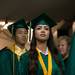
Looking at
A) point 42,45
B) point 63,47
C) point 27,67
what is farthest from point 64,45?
point 27,67

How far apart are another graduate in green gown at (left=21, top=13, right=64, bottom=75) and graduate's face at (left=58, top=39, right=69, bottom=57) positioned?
Answer: 5 centimetres

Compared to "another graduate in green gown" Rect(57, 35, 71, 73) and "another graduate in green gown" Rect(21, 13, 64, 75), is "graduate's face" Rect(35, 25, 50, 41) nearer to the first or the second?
"another graduate in green gown" Rect(21, 13, 64, 75)

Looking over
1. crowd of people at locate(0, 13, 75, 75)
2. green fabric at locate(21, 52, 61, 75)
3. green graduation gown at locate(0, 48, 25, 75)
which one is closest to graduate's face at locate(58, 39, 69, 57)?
crowd of people at locate(0, 13, 75, 75)

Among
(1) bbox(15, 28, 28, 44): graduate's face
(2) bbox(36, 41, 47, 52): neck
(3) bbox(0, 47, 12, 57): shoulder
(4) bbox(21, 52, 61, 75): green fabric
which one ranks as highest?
(1) bbox(15, 28, 28, 44): graduate's face

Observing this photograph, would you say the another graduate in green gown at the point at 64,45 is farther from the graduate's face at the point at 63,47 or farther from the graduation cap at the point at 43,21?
the graduation cap at the point at 43,21

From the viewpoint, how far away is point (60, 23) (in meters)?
1.57

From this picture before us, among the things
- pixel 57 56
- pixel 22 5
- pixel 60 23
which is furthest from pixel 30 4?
pixel 57 56

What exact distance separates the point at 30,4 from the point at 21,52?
29cm

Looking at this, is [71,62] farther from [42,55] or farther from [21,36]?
[21,36]

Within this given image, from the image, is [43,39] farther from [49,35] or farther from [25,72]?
[25,72]

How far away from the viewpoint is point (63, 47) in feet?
4.98

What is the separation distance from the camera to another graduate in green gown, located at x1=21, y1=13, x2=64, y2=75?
1.39 meters

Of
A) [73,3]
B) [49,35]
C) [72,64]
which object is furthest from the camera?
[73,3]

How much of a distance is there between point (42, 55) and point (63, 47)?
5.6 inches
